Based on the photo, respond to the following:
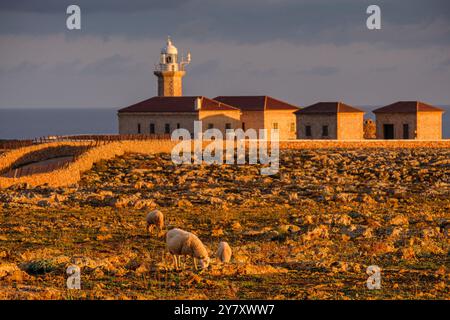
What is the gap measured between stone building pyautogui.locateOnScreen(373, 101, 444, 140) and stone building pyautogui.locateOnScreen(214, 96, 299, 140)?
21.2ft

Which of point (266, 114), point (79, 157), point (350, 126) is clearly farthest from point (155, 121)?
point (79, 157)

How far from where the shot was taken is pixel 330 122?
62.8 metres

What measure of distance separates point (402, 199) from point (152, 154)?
1953 centimetres

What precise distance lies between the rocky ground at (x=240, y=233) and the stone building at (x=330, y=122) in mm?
20489

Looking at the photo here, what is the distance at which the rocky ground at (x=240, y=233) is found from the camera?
16.3 metres

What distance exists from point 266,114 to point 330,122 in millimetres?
5421

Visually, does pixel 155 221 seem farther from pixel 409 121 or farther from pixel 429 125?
pixel 429 125

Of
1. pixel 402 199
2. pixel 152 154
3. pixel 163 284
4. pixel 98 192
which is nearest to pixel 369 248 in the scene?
pixel 163 284

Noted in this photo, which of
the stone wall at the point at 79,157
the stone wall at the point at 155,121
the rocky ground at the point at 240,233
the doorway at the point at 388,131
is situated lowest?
the rocky ground at the point at 240,233

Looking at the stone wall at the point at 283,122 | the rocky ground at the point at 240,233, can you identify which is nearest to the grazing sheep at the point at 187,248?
the rocky ground at the point at 240,233

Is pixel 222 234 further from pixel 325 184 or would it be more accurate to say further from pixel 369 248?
pixel 325 184

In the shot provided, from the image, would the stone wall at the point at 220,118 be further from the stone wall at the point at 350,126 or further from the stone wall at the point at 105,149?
the stone wall at the point at 105,149

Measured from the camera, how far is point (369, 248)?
20.7m

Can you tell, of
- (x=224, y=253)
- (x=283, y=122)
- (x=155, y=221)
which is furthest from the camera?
(x=283, y=122)
